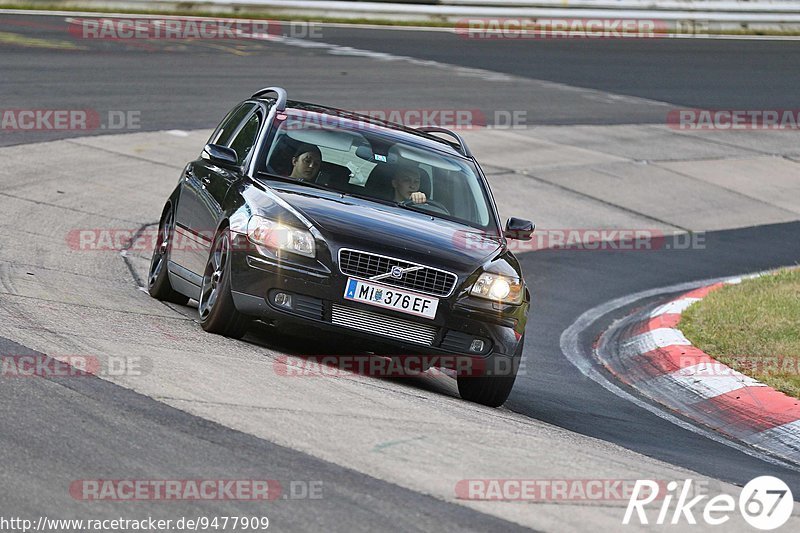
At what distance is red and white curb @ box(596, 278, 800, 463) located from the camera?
8648 millimetres

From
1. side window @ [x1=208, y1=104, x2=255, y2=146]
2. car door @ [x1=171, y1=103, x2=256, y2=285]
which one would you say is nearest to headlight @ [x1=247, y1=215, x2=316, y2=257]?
car door @ [x1=171, y1=103, x2=256, y2=285]

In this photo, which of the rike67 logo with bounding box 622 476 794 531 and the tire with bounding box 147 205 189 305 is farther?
the tire with bounding box 147 205 189 305

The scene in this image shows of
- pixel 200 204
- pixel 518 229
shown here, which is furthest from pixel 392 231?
pixel 200 204

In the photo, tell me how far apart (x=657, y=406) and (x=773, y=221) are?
8914 millimetres

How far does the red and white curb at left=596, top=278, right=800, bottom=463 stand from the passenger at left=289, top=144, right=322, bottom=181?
284 cm

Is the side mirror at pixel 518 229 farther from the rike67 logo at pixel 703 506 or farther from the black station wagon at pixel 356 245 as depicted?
the rike67 logo at pixel 703 506

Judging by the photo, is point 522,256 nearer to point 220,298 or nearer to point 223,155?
point 223,155

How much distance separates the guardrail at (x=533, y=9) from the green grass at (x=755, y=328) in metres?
17.9

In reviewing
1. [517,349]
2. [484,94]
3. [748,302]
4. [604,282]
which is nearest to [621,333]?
[748,302]

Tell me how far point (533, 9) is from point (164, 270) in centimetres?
2205

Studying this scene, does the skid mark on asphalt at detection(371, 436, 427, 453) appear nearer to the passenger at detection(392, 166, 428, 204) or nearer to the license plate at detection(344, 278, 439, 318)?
the license plate at detection(344, 278, 439, 318)

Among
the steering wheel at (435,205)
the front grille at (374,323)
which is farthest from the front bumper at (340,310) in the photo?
the steering wheel at (435,205)

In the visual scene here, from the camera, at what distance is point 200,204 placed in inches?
371

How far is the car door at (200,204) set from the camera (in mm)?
9086
